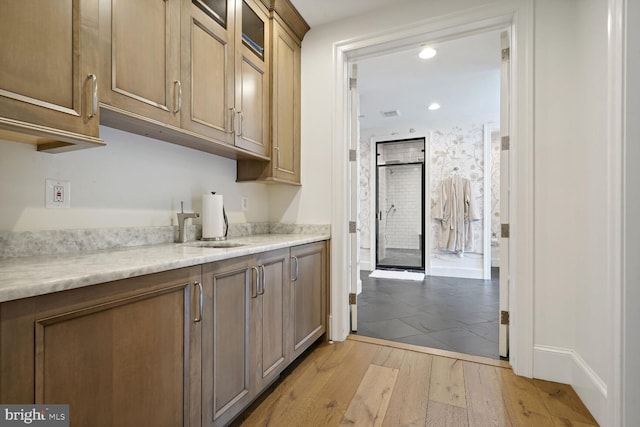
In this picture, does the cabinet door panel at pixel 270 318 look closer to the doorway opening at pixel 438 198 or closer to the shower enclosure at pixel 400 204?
the doorway opening at pixel 438 198

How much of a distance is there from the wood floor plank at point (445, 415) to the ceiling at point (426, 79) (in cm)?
244

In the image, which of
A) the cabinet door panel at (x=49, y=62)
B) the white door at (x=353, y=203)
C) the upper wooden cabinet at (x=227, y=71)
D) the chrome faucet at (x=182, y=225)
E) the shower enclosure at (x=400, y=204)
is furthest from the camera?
the shower enclosure at (x=400, y=204)

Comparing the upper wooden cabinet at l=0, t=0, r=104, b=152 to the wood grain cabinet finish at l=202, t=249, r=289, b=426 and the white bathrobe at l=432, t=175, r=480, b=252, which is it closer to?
the wood grain cabinet finish at l=202, t=249, r=289, b=426

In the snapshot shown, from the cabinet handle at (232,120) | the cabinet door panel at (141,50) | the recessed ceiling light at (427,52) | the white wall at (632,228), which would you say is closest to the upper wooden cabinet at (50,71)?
the cabinet door panel at (141,50)

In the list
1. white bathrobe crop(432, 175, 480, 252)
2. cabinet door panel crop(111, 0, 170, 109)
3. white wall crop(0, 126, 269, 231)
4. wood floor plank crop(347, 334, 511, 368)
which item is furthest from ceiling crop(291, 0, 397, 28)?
white bathrobe crop(432, 175, 480, 252)

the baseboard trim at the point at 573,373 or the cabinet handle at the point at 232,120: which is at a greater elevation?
the cabinet handle at the point at 232,120

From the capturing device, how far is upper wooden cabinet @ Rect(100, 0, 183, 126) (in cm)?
118

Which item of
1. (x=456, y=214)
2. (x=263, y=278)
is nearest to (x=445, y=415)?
(x=263, y=278)

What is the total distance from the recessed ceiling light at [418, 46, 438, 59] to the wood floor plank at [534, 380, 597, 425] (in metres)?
2.81

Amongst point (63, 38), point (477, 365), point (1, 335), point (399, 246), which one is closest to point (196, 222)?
point (63, 38)

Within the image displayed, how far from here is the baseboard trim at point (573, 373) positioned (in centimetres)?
147

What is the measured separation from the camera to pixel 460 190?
4914 millimetres

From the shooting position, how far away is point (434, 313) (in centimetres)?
309

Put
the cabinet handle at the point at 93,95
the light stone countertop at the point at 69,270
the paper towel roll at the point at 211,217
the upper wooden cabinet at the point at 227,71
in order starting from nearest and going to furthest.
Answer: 1. the light stone countertop at the point at 69,270
2. the cabinet handle at the point at 93,95
3. the upper wooden cabinet at the point at 227,71
4. the paper towel roll at the point at 211,217
